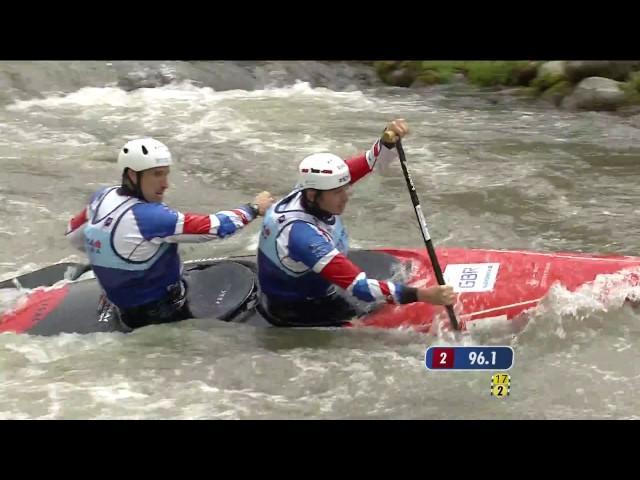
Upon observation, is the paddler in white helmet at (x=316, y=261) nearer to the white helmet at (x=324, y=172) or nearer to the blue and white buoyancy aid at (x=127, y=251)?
the white helmet at (x=324, y=172)

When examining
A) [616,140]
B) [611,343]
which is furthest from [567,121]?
[611,343]

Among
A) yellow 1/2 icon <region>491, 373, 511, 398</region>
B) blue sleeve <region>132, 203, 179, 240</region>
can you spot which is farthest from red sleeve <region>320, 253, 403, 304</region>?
blue sleeve <region>132, 203, 179, 240</region>

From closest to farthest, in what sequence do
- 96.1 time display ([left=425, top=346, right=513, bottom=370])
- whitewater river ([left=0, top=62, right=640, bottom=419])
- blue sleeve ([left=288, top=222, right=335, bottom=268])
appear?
96.1 time display ([left=425, top=346, right=513, bottom=370]) → blue sleeve ([left=288, top=222, right=335, bottom=268]) → whitewater river ([left=0, top=62, right=640, bottom=419])

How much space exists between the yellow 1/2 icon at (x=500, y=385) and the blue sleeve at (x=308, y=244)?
3.35 ft

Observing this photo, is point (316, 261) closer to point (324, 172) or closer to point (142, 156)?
point (324, 172)

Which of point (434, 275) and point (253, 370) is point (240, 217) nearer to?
point (253, 370)

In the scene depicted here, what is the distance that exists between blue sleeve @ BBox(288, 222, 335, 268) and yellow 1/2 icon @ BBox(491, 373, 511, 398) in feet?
3.35

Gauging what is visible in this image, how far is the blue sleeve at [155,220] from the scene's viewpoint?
3.93 metres

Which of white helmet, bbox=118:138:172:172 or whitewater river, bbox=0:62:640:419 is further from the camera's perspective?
whitewater river, bbox=0:62:640:419

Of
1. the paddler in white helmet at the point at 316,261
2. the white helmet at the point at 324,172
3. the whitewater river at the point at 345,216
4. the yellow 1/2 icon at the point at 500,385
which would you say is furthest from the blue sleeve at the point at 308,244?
the yellow 1/2 icon at the point at 500,385

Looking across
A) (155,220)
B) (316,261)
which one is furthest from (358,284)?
(155,220)

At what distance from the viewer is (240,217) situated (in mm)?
4059

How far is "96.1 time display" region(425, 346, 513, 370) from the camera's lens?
A: 3.68 meters

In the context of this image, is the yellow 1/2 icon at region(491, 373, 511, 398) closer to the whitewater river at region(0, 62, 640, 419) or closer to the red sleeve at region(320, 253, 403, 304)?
the whitewater river at region(0, 62, 640, 419)
